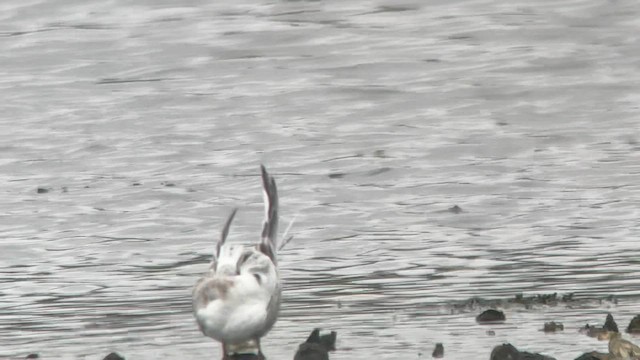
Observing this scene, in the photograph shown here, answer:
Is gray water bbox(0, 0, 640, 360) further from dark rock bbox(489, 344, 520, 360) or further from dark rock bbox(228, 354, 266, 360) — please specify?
dark rock bbox(489, 344, 520, 360)

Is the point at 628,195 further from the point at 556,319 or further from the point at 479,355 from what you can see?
the point at 479,355

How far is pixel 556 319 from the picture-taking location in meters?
9.10

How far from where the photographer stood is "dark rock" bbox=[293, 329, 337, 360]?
314 inches

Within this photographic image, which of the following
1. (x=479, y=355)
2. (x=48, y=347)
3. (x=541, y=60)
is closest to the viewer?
(x=479, y=355)

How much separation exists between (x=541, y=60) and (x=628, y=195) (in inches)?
231

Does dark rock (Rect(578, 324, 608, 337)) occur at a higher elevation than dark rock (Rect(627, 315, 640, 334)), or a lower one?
lower

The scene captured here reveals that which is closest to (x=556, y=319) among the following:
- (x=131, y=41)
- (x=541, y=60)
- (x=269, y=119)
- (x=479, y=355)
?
(x=479, y=355)

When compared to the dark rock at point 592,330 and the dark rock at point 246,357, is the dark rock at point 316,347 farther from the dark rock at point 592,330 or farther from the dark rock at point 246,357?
the dark rock at point 592,330

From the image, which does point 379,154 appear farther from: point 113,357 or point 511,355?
point 511,355

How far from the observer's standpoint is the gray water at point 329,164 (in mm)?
9766

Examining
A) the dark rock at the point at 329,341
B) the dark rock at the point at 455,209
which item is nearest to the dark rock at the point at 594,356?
the dark rock at the point at 329,341

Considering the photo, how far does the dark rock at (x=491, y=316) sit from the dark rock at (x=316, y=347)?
0.93 m

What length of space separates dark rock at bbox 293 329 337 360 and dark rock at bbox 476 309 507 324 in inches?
36.8

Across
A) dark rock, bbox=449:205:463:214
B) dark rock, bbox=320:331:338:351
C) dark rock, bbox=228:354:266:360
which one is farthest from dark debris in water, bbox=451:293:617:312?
dark rock, bbox=449:205:463:214
